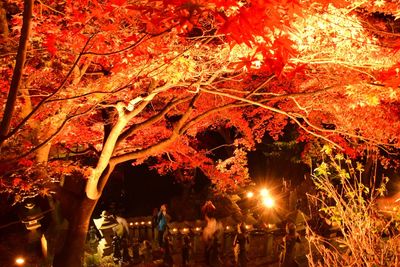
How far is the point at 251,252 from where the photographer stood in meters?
11.7

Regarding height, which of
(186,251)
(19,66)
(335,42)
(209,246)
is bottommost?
(186,251)

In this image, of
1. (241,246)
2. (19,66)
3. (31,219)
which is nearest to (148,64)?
(19,66)

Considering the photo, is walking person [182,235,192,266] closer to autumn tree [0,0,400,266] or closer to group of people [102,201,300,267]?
group of people [102,201,300,267]

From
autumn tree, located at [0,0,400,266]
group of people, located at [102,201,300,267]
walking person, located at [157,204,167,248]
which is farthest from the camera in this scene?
walking person, located at [157,204,167,248]

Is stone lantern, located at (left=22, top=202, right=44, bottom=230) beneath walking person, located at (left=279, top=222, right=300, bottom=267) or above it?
above

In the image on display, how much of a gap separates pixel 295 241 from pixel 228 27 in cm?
659

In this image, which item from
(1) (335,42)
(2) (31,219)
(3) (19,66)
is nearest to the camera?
(3) (19,66)

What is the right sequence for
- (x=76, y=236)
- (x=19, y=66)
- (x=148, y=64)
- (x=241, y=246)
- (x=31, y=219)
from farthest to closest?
(x=241, y=246), (x=31, y=219), (x=76, y=236), (x=148, y=64), (x=19, y=66)

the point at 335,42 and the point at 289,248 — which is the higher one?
the point at 335,42

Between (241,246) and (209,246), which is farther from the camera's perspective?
(209,246)

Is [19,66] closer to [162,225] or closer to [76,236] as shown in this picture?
[76,236]

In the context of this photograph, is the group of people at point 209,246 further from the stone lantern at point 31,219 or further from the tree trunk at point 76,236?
the tree trunk at point 76,236

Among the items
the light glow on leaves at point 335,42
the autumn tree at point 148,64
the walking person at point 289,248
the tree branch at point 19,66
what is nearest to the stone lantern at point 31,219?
the autumn tree at point 148,64

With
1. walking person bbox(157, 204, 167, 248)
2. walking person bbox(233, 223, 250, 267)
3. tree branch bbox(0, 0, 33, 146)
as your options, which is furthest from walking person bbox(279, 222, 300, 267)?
tree branch bbox(0, 0, 33, 146)
